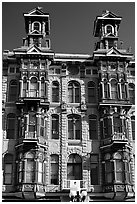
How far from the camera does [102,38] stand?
117 ft

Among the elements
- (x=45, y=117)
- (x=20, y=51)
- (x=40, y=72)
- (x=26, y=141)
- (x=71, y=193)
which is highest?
(x=20, y=51)

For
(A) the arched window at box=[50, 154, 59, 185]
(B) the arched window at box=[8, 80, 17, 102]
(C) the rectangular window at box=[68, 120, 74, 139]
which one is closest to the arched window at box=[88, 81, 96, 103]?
(C) the rectangular window at box=[68, 120, 74, 139]

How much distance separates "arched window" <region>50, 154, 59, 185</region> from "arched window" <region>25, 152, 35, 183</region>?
6.41ft

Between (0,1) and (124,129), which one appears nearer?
(0,1)

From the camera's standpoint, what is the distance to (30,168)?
28984 millimetres

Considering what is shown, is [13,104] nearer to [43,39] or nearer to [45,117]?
[45,117]

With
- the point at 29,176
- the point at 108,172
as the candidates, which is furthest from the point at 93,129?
the point at 29,176

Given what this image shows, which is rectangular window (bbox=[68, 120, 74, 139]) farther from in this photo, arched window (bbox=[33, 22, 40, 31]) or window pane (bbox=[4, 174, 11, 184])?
arched window (bbox=[33, 22, 40, 31])

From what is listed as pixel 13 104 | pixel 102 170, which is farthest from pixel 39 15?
pixel 102 170

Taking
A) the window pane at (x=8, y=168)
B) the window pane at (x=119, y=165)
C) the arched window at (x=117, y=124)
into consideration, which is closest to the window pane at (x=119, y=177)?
the window pane at (x=119, y=165)

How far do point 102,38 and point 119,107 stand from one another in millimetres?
8449

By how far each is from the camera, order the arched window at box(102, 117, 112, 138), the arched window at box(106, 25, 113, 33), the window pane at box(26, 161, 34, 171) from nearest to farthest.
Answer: the window pane at box(26, 161, 34, 171), the arched window at box(102, 117, 112, 138), the arched window at box(106, 25, 113, 33)

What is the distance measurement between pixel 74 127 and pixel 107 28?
1230cm

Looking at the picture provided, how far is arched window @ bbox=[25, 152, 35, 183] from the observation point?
2852 cm
